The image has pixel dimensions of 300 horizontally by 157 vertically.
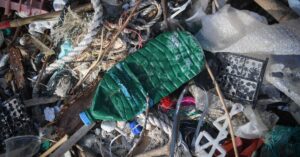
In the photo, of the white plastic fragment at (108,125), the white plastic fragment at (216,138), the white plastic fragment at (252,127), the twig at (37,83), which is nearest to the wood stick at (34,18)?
the twig at (37,83)

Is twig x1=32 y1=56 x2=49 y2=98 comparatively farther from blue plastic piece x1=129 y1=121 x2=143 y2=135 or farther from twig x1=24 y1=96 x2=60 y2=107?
blue plastic piece x1=129 y1=121 x2=143 y2=135

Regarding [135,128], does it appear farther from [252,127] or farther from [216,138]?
[252,127]

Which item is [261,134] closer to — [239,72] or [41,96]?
[239,72]

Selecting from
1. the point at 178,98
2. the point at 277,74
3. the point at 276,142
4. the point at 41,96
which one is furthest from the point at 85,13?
the point at 276,142

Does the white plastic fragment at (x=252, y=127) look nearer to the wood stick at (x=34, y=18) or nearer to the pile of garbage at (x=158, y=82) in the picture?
the pile of garbage at (x=158, y=82)

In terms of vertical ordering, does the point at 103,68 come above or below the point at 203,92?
above

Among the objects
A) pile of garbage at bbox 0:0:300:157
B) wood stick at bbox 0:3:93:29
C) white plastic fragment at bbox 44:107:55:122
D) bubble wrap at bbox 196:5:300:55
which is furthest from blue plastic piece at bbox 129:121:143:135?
wood stick at bbox 0:3:93:29
